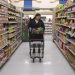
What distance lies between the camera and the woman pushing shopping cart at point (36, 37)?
7.88m

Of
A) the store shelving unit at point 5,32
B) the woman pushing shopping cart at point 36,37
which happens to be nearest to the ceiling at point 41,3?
the store shelving unit at point 5,32

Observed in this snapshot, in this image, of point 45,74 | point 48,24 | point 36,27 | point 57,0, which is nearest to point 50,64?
point 45,74

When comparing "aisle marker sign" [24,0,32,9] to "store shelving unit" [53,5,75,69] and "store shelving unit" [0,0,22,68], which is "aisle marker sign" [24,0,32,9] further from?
"store shelving unit" [0,0,22,68]

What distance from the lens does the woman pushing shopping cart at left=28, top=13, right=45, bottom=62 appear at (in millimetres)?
7875

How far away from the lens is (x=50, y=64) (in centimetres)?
718

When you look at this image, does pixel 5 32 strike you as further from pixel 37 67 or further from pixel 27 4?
pixel 27 4

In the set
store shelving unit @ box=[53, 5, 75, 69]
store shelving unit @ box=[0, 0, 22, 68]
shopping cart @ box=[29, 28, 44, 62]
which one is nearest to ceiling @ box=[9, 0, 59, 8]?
store shelving unit @ box=[53, 5, 75, 69]

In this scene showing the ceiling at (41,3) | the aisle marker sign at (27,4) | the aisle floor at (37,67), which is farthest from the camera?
the aisle marker sign at (27,4)

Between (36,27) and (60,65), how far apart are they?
6.95 feet

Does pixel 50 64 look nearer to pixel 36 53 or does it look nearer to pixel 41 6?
pixel 36 53

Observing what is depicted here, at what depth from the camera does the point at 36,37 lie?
8070 millimetres

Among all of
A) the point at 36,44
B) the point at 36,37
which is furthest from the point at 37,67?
the point at 36,37

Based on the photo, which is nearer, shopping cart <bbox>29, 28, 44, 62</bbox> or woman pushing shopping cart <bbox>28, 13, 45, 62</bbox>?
woman pushing shopping cart <bbox>28, 13, 45, 62</bbox>

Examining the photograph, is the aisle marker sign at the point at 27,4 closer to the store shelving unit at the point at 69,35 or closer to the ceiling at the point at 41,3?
the ceiling at the point at 41,3
